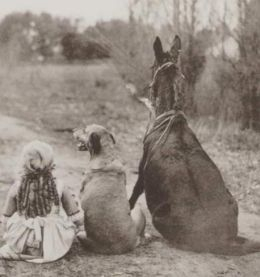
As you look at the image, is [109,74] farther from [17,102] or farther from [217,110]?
[217,110]

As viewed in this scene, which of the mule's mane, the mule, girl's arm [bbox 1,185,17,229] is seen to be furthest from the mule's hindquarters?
girl's arm [bbox 1,185,17,229]

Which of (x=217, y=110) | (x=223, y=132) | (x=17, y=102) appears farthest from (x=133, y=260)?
(x=17, y=102)

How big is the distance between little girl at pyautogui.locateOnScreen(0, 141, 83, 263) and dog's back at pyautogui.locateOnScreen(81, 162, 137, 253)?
283 mm

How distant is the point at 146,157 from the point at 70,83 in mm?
17678

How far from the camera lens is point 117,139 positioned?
13.8 meters

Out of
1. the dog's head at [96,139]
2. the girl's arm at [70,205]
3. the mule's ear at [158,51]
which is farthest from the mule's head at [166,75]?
the girl's arm at [70,205]

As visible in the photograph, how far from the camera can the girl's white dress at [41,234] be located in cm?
538

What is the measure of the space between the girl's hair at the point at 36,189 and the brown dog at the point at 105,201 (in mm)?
374

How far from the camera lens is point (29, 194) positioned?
5.38 m

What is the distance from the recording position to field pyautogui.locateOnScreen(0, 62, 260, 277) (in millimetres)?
5477

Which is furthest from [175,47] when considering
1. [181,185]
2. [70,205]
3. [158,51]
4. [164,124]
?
[70,205]

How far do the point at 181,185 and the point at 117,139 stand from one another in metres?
7.99

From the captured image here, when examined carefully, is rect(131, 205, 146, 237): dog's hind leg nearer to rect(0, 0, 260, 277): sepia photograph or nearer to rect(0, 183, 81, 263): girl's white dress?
rect(0, 0, 260, 277): sepia photograph

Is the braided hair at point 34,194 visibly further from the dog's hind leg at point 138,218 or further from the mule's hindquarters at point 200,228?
the mule's hindquarters at point 200,228
